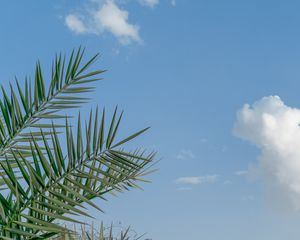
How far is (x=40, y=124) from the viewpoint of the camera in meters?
3.52

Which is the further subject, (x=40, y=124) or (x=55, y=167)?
(x=40, y=124)

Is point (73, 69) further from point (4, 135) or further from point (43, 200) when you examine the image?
point (43, 200)

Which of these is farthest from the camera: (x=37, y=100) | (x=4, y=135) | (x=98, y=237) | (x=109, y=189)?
(x=98, y=237)

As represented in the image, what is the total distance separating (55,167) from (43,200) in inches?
6.4

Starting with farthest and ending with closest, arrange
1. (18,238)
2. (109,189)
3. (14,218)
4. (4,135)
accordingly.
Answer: (4,135) → (109,189) → (18,238) → (14,218)

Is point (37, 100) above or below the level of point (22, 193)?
above

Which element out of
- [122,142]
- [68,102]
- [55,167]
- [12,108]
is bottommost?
[55,167]

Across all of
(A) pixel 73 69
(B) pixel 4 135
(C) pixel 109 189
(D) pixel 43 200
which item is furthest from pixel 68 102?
(D) pixel 43 200

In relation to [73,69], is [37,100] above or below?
below

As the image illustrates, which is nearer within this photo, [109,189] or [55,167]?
[55,167]

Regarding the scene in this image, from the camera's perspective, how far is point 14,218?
2533 mm

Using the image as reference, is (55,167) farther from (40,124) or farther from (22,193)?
(40,124)

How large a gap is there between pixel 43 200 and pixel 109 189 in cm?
43

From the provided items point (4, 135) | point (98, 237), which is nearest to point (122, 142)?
point (4, 135)
